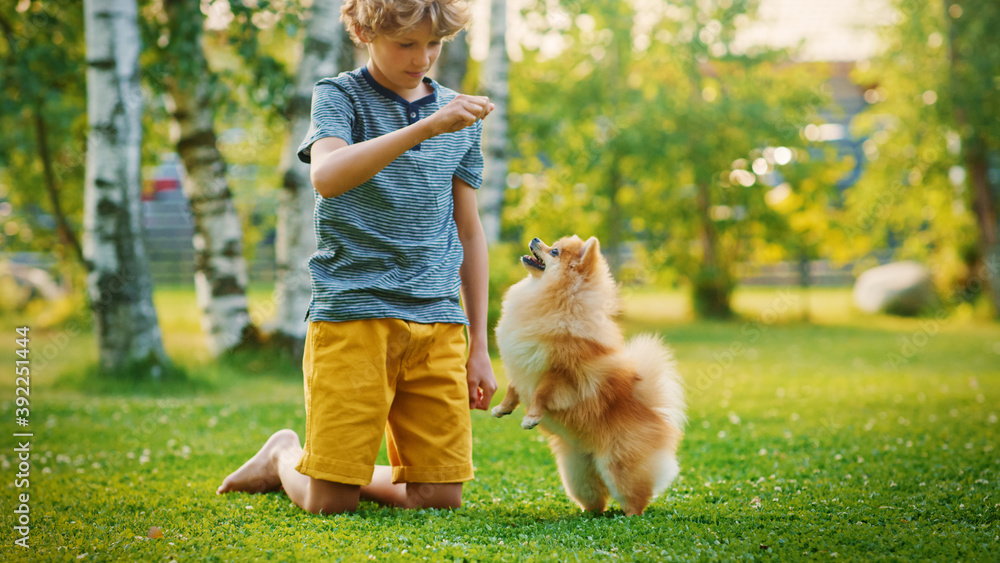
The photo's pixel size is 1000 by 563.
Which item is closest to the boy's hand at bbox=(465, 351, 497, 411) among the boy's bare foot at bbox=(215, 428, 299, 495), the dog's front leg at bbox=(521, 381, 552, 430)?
the dog's front leg at bbox=(521, 381, 552, 430)

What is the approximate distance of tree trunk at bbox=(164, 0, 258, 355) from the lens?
6.98 m

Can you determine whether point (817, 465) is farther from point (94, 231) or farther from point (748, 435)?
point (94, 231)

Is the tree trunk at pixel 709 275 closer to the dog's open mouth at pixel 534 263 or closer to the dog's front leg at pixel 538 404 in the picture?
the dog's open mouth at pixel 534 263

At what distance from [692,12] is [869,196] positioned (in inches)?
165

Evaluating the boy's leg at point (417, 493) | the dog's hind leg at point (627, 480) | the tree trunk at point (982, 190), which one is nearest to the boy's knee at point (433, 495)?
the boy's leg at point (417, 493)

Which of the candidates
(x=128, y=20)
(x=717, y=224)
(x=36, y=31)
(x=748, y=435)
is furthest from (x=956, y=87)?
(x=36, y=31)

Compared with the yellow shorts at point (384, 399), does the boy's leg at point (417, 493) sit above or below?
below

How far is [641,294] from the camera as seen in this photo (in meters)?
16.3

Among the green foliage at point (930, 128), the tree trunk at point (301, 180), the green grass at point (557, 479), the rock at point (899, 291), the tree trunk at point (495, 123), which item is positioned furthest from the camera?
the rock at point (899, 291)

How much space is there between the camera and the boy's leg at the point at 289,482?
2885 millimetres

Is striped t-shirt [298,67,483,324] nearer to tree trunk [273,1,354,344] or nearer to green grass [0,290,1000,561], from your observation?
green grass [0,290,1000,561]

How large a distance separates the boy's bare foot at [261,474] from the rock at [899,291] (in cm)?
1246

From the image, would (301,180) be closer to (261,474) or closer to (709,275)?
(261,474)

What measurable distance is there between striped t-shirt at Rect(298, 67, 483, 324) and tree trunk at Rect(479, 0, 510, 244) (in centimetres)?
595
